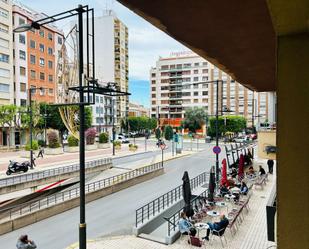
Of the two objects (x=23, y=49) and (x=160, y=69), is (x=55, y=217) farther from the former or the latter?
(x=160, y=69)

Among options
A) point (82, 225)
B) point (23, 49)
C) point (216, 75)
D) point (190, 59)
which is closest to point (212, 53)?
point (82, 225)

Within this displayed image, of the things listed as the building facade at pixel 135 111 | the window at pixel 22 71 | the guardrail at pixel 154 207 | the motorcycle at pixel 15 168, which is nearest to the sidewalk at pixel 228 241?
the guardrail at pixel 154 207

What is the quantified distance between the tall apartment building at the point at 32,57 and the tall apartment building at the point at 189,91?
40530mm

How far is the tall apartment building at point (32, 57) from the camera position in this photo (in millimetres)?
46375

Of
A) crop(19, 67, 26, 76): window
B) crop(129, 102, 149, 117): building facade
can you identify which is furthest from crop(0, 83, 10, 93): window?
crop(129, 102, 149, 117): building facade

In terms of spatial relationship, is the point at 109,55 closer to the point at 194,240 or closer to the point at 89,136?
the point at 89,136

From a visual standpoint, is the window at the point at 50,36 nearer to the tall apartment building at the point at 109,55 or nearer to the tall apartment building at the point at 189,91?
the tall apartment building at the point at 109,55

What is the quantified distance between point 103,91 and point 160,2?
11.0 feet

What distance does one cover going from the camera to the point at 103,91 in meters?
6.15

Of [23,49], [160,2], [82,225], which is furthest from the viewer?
[23,49]

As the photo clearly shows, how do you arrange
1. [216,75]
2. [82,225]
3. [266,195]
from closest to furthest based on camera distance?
[82,225] → [266,195] → [216,75]

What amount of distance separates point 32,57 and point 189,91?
5354 cm

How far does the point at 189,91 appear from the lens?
9106 cm

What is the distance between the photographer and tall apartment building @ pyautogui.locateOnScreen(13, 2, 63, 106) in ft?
152
